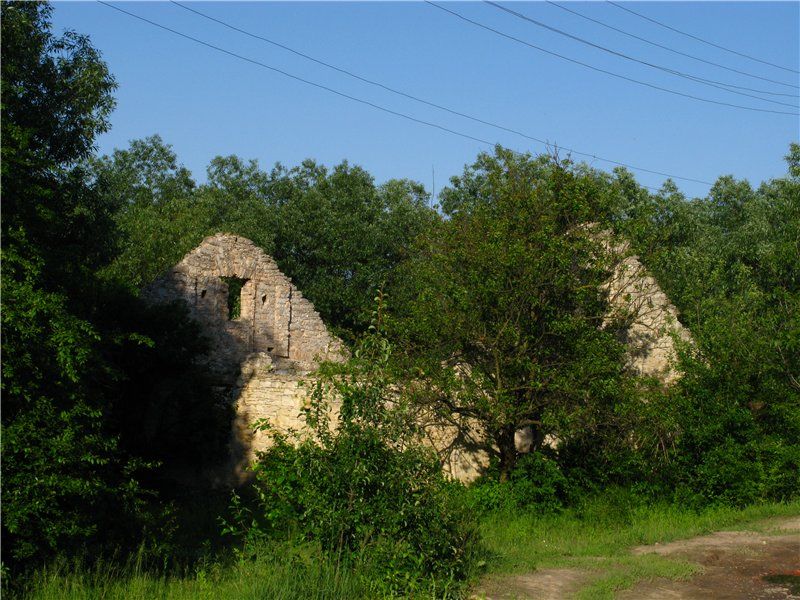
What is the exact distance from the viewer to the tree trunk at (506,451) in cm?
1456

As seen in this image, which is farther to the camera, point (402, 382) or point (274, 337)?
point (274, 337)

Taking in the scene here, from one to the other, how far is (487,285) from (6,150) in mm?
7401

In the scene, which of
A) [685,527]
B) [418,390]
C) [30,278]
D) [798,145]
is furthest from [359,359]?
[798,145]

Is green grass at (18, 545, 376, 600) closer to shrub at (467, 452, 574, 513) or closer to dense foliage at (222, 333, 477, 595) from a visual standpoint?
dense foliage at (222, 333, 477, 595)

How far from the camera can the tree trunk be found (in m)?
14.6

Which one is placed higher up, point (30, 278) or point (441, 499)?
point (30, 278)

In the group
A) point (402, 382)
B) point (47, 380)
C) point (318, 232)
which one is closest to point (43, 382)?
point (47, 380)

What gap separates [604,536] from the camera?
12016mm

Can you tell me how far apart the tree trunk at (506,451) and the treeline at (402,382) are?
0.04m

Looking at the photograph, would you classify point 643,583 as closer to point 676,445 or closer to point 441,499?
point 441,499

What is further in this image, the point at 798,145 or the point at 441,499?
the point at 798,145

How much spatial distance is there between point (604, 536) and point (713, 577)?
229 centimetres

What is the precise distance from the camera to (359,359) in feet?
29.8

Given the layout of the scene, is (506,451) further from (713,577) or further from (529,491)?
(713,577)
